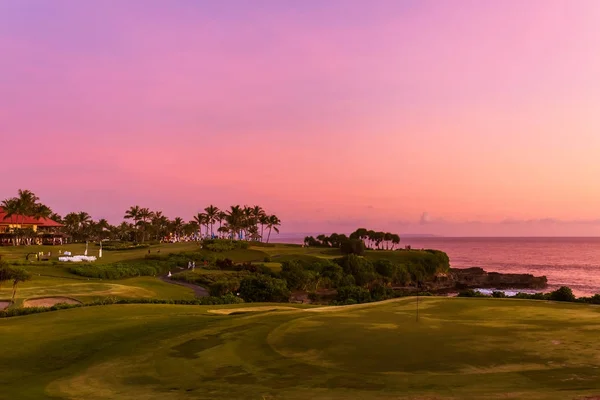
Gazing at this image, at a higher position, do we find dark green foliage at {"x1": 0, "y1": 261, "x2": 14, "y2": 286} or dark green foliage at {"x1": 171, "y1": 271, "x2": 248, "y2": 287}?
dark green foliage at {"x1": 0, "y1": 261, "x2": 14, "y2": 286}

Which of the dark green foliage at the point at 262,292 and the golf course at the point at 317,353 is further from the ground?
the golf course at the point at 317,353

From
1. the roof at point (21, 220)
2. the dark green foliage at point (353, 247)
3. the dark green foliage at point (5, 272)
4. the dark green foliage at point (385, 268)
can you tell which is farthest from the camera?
the dark green foliage at point (353, 247)

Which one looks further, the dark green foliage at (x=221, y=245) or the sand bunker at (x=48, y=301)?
the dark green foliage at (x=221, y=245)

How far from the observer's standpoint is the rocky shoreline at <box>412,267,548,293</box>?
129500mm

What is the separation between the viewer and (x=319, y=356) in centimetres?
1802

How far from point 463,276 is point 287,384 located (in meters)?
144

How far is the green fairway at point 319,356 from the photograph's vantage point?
14.1 m

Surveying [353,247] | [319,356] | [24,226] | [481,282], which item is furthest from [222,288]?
[24,226]

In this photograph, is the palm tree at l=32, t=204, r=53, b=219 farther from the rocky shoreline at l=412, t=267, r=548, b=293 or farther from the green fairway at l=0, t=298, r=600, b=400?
the green fairway at l=0, t=298, r=600, b=400

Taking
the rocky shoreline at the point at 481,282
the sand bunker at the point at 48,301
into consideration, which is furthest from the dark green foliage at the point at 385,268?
the sand bunker at the point at 48,301

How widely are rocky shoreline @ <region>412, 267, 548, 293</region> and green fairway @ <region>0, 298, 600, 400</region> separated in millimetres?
103842

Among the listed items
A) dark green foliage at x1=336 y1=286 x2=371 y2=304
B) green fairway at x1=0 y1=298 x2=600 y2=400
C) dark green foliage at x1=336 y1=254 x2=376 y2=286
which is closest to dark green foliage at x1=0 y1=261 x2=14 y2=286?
green fairway at x1=0 y1=298 x2=600 y2=400

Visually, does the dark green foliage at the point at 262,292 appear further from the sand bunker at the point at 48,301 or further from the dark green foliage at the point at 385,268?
the dark green foliage at the point at 385,268

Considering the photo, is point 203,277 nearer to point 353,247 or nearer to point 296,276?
point 296,276
